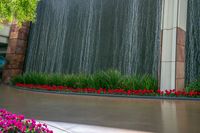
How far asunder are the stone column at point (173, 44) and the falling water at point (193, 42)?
1.26 metres

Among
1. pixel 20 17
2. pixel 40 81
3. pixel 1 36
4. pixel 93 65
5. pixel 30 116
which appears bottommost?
pixel 30 116

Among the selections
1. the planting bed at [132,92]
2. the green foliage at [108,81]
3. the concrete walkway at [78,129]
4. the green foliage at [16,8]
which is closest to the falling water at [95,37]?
the green foliage at [108,81]

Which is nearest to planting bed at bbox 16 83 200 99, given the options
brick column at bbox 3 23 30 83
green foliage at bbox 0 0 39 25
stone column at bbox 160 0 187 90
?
stone column at bbox 160 0 187 90

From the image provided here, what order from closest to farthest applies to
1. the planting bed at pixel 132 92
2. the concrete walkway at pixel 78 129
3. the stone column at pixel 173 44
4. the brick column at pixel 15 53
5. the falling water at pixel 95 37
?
the concrete walkway at pixel 78 129
the planting bed at pixel 132 92
the stone column at pixel 173 44
the falling water at pixel 95 37
the brick column at pixel 15 53

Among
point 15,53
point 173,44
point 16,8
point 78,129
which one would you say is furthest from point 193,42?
point 15,53

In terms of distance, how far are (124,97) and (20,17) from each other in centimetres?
564

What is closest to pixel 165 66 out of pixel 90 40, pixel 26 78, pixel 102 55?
pixel 102 55

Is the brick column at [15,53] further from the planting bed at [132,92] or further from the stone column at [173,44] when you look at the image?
the stone column at [173,44]

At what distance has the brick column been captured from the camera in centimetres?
2059

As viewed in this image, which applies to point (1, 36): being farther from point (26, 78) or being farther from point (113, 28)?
point (113, 28)

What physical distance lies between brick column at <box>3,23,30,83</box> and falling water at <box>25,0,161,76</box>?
2.16 ft

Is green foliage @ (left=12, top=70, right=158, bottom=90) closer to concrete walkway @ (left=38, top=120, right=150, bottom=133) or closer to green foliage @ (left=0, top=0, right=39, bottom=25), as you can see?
green foliage @ (left=0, top=0, right=39, bottom=25)

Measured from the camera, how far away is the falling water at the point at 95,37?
49.3ft

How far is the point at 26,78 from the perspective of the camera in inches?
675
